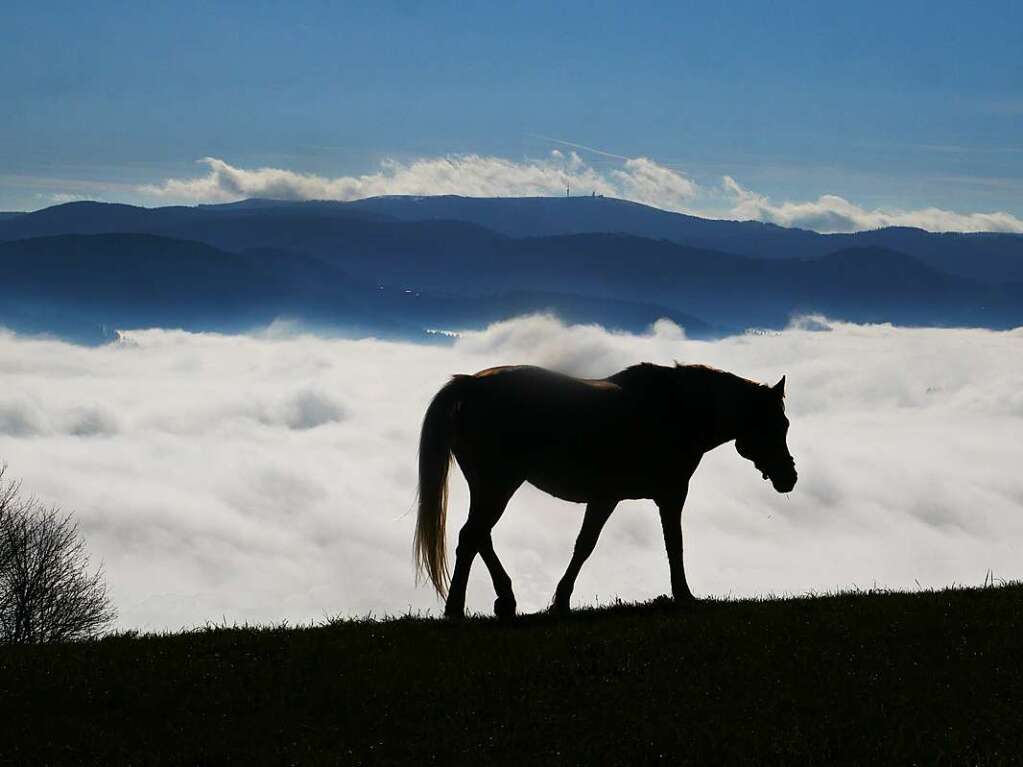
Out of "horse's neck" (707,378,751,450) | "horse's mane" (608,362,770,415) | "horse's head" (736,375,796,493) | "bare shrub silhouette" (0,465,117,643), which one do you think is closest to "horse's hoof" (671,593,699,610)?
"horse's neck" (707,378,751,450)

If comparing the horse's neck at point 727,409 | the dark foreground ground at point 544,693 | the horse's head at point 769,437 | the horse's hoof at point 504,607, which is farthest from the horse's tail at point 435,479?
the horse's head at point 769,437

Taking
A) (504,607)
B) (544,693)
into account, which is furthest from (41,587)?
(544,693)

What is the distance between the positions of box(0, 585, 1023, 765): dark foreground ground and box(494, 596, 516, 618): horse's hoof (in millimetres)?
557

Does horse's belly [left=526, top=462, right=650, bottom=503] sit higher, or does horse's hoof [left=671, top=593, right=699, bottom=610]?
horse's belly [left=526, top=462, right=650, bottom=503]

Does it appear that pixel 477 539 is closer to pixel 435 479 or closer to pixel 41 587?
pixel 435 479

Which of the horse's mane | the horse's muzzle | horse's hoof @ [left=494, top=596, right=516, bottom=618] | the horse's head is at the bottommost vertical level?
horse's hoof @ [left=494, top=596, right=516, bottom=618]

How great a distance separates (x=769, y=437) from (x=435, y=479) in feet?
15.6

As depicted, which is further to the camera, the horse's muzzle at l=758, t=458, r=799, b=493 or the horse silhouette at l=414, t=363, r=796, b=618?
the horse's muzzle at l=758, t=458, r=799, b=493

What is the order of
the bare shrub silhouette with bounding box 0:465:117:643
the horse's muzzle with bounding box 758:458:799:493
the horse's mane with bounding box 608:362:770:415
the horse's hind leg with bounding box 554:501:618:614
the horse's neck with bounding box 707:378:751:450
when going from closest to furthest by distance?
the horse's hind leg with bounding box 554:501:618:614 < the horse's mane with bounding box 608:362:770:415 < the horse's neck with bounding box 707:378:751:450 < the horse's muzzle with bounding box 758:458:799:493 < the bare shrub silhouette with bounding box 0:465:117:643

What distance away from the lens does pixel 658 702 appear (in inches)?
367

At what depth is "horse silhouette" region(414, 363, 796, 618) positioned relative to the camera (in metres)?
12.9

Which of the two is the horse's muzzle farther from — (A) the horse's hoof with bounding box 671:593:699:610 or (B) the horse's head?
(A) the horse's hoof with bounding box 671:593:699:610

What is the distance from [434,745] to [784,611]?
544 centimetres

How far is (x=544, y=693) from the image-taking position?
9.52 m
